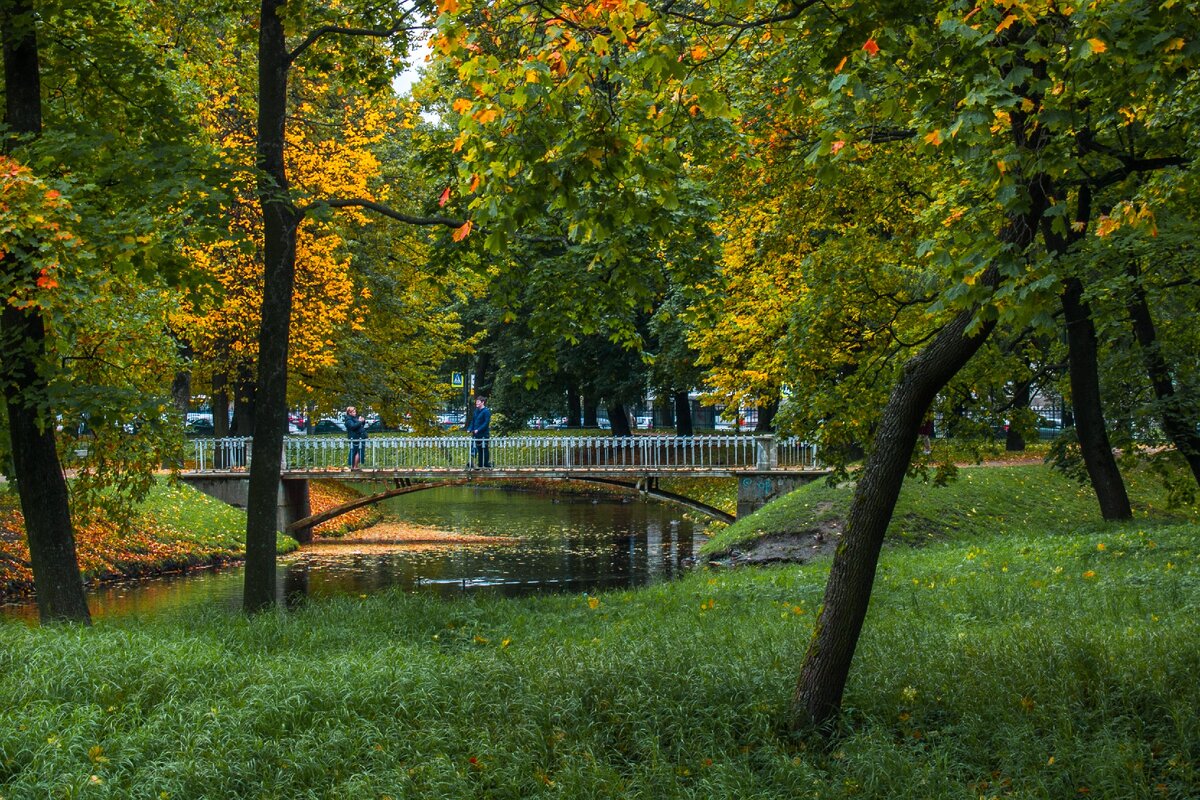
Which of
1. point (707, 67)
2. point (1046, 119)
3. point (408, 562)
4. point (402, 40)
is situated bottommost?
point (408, 562)

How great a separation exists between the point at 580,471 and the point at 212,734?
73.2 feet

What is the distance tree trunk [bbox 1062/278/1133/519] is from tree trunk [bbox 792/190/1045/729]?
9968 millimetres

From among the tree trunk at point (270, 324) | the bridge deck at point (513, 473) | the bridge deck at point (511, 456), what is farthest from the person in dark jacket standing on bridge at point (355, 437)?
the tree trunk at point (270, 324)

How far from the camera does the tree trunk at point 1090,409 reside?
1586 cm

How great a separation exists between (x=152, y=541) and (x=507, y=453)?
9.68m

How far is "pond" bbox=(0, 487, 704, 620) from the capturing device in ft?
67.0

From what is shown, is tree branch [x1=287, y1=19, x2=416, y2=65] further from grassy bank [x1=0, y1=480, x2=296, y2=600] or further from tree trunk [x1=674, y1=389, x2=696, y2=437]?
tree trunk [x1=674, y1=389, x2=696, y2=437]

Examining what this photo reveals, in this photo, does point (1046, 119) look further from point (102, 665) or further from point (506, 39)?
point (102, 665)

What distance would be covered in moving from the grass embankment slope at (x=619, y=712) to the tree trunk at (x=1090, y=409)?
6727 mm

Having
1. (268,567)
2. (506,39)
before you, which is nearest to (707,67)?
(506,39)

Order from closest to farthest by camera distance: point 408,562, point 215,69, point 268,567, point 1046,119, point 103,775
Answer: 1. point 1046,119
2. point 103,775
3. point 268,567
4. point 215,69
5. point 408,562

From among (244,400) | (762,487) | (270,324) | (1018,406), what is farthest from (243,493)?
(1018,406)

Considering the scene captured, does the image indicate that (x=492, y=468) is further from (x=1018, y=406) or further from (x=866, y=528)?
(x=866, y=528)

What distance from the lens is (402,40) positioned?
42.8 ft
